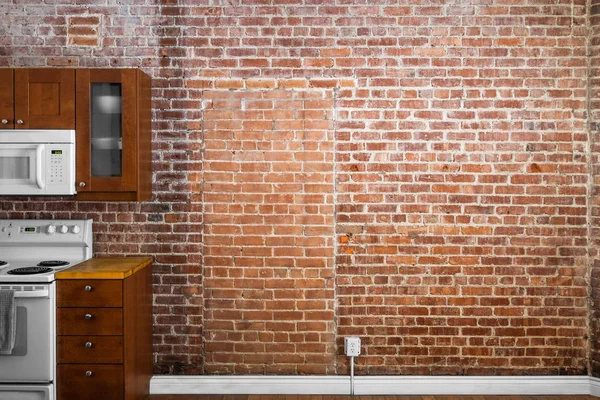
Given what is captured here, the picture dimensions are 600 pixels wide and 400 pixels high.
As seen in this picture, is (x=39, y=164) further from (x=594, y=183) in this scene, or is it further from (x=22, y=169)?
(x=594, y=183)

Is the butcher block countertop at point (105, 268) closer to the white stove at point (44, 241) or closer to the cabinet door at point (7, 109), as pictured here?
the white stove at point (44, 241)

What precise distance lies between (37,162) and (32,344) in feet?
3.55

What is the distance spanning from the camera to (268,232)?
11.4 feet

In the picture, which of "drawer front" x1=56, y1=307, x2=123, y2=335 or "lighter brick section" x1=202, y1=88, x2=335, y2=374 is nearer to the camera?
"drawer front" x1=56, y1=307, x2=123, y2=335

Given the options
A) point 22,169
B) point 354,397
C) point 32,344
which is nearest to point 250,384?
point 354,397

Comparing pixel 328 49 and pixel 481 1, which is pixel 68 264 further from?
pixel 481 1

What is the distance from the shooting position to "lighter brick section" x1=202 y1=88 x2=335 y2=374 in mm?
3461

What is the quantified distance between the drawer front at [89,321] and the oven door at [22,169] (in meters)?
0.80

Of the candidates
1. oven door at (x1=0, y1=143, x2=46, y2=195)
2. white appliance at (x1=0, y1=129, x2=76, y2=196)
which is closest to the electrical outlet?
white appliance at (x1=0, y1=129, x2=76, y2=196)

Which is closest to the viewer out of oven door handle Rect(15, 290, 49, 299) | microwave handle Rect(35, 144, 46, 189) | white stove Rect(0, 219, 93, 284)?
oven door handle Rect(15, 290, 49, 299)

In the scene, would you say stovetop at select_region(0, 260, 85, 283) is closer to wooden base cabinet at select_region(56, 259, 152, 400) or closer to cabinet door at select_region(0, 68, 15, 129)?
wooden base cabinet at select_region(56, 259, 152, 400)

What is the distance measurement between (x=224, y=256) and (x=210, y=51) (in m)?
1.40

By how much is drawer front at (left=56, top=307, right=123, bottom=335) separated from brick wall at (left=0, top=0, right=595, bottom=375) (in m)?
0.65

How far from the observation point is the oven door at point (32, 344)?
2.86 m
